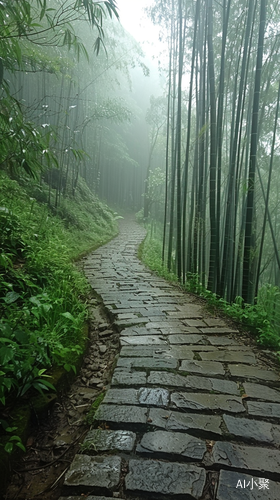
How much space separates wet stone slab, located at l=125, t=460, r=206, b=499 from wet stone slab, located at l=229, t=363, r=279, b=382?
853 mm

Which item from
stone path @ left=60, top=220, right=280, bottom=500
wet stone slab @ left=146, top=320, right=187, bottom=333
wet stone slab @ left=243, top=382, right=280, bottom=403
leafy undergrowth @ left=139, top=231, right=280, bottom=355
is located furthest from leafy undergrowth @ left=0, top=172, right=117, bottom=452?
leafy undergrowth @ left=139, top=231, right=280, bottom=355

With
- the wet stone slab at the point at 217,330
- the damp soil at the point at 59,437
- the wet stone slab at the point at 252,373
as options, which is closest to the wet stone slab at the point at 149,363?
the damp soil at the point at 59,437

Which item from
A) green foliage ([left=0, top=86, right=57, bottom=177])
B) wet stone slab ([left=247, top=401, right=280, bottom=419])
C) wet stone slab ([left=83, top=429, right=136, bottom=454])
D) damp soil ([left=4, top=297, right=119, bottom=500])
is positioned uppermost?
green foliage ([left=0, top=86, right=57, bottom=177])

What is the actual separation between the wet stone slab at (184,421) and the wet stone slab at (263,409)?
0.23 meters

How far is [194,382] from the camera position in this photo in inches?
70.6

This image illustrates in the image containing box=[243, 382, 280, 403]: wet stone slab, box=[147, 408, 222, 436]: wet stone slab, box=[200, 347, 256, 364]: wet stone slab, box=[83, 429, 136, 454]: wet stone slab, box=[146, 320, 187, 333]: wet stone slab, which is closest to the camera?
box=[83, 429, 136, 454]: wet stone slab

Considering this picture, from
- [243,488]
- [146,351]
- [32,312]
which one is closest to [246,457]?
[243,488]

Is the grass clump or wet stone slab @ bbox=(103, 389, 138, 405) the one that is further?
wet stone slab @ bbox=(103, 389, 138, 405)

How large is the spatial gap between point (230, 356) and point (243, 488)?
1.10 meters

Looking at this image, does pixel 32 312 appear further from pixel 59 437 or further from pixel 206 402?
pixel 206 402

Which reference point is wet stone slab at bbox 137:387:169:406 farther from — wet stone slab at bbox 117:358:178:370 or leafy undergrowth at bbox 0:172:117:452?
leafy undergrowth at bbox 0:172:117:452

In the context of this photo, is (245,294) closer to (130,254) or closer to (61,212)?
(130,254)

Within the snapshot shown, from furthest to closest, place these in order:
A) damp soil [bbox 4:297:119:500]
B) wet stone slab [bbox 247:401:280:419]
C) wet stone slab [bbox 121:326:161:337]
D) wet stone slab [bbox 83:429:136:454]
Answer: wet stone slab [bbox 121:326:161:337], wet stone slab [bbox 247:401:280:419], wet stone slab [bbox 83:429:136:454], damp soil [bbox 4:297:119:500]

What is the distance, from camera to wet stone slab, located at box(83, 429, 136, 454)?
1.29 meters
